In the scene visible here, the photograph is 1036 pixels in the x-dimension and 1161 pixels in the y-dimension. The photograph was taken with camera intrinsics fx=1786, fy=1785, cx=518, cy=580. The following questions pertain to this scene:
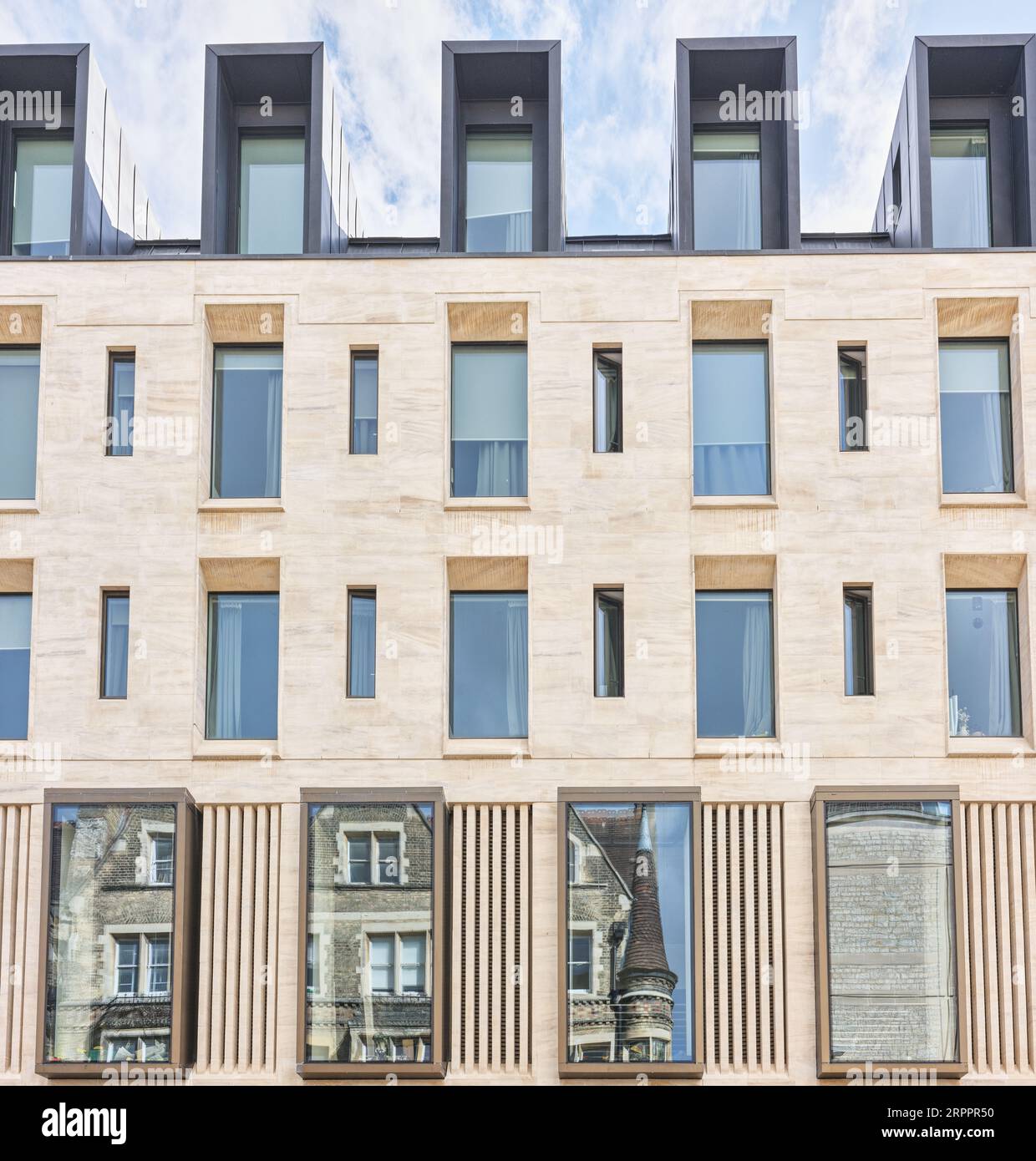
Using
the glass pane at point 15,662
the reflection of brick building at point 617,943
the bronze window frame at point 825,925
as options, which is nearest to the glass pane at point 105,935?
the glass pane at point 15,662

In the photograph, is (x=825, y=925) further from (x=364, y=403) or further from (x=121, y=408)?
(x=121, y=408)

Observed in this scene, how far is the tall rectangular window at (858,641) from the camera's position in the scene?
90.2 feet

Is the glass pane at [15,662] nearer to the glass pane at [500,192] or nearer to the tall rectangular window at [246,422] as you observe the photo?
the tall rectangular window at [246,422]

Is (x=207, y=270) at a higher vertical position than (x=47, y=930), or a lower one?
higher

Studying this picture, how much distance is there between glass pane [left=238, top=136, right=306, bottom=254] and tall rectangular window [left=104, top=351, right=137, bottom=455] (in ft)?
10.5

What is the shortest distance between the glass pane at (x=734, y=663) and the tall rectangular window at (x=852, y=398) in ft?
9.25

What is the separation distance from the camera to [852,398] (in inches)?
1126

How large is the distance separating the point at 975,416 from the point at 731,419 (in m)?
3.91

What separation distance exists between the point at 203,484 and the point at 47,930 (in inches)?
285

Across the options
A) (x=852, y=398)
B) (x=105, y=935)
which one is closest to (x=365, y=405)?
(x=852, y=398)

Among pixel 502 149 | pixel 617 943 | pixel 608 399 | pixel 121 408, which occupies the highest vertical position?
pixel 502 149
